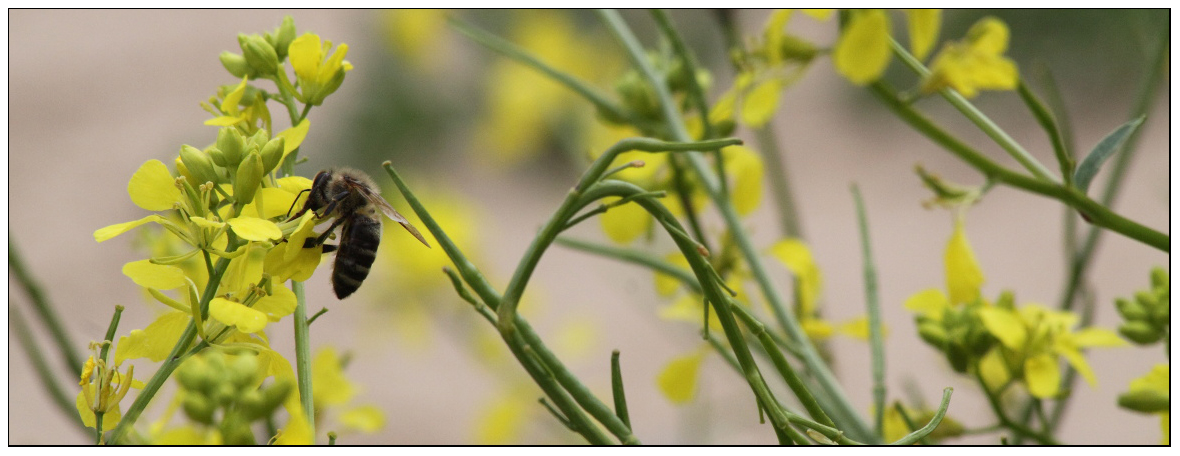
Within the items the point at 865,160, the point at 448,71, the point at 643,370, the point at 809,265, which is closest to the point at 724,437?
the point at 809,265

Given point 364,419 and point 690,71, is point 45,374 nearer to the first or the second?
point 364,419

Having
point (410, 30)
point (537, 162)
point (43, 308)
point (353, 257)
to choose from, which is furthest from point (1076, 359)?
point (537, 162)

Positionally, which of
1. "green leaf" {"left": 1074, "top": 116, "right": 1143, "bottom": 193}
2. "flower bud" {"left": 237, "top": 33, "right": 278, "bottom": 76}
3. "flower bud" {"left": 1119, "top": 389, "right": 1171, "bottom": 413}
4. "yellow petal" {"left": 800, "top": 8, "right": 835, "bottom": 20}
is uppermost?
"yellow petal" {"left": 800, "top": 8, "right": 835, "bottom": 20}

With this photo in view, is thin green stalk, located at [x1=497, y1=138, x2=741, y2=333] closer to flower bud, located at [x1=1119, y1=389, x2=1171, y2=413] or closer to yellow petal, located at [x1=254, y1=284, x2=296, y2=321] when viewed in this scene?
yellow petal, located at [x1=254, y1=284, x2=296, y2=321]

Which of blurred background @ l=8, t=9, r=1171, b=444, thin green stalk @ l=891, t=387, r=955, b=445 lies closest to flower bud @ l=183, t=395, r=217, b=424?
thin green stalk @ l=891, t=387, r=955, b=445

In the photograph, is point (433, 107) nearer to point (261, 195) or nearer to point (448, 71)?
point (448, 71)

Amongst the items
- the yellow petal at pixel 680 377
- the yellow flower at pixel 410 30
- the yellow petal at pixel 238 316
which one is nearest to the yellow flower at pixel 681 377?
the yellow petal at pixel 680 377

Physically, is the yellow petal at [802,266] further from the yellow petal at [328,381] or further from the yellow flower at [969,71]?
the yellow petal at [328,381]
